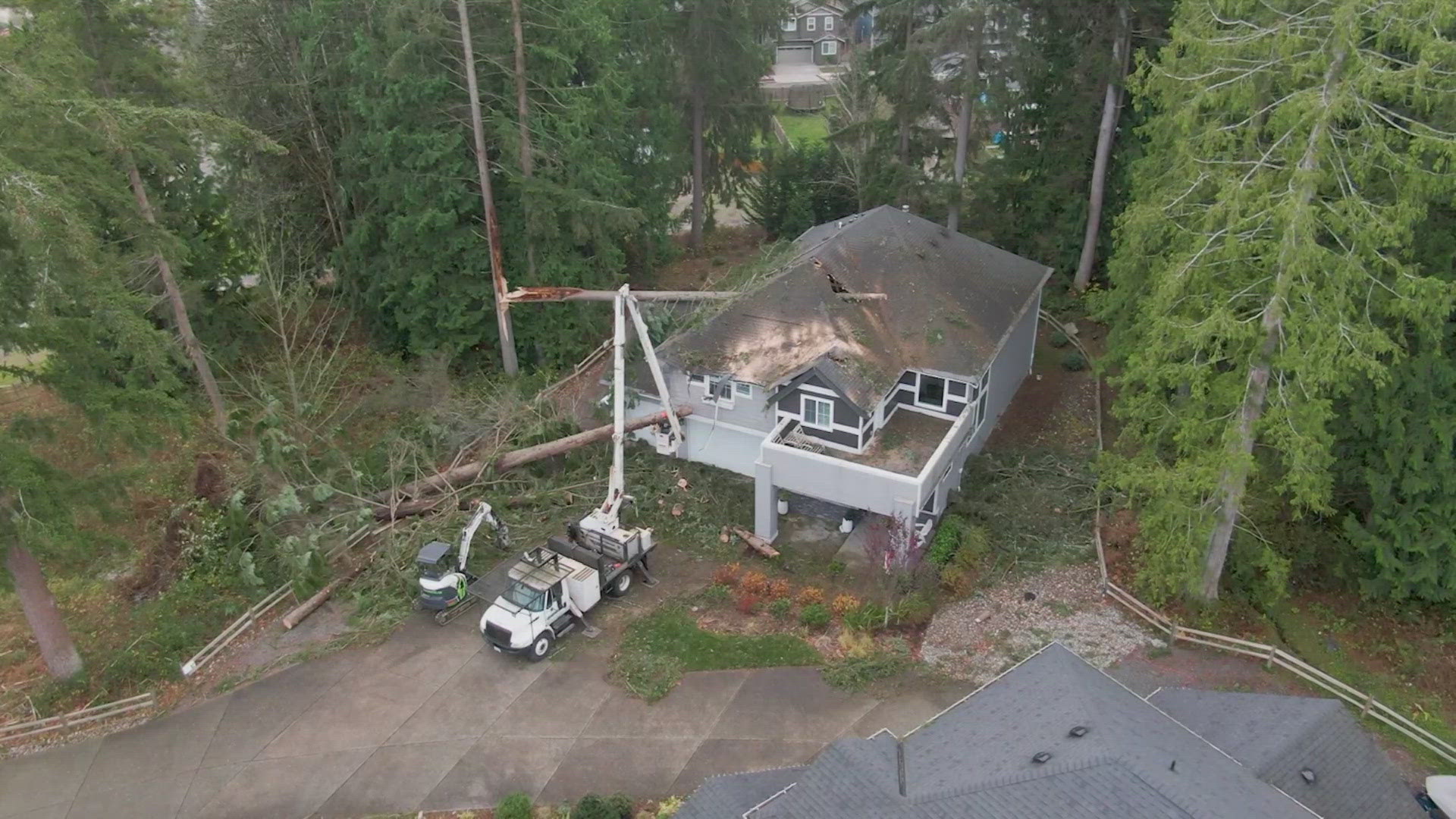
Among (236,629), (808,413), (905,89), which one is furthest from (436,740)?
(905,89)

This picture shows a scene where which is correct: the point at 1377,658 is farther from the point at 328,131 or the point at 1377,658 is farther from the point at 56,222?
the point at 328,131

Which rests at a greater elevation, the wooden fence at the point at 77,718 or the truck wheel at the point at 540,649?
the truck wheel at the point at 540,649

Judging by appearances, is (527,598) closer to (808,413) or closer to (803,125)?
(808,413)

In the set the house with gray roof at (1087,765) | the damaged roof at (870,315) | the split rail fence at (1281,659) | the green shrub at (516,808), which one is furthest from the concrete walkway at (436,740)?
the damaged roof at (870,315)

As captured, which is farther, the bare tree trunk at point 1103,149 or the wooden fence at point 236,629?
the bare tree trunk at point 1103,149

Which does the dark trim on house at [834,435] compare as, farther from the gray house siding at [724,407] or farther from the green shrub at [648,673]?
the green shrub at [648,673]

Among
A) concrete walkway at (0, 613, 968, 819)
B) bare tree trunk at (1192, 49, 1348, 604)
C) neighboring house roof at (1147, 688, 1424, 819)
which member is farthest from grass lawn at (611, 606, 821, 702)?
bare tree trunk at (1192, 49, 1348, 604)
